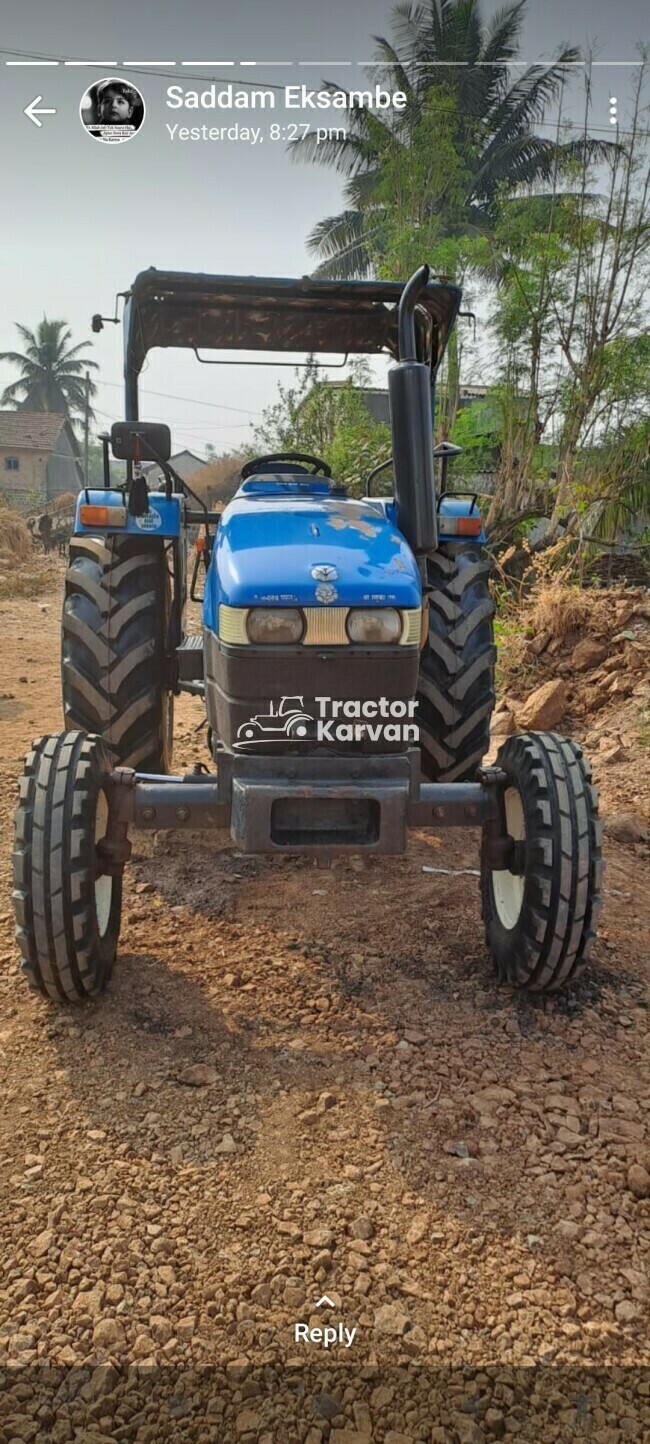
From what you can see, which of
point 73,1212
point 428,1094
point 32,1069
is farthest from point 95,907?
point 428,1094

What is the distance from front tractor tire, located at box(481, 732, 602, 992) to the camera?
274 centimetres

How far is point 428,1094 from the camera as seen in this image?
253cm

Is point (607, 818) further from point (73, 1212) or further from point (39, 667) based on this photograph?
point (39, 667)

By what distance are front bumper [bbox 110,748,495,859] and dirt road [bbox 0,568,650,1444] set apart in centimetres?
58

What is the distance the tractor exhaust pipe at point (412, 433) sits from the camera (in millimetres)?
2771

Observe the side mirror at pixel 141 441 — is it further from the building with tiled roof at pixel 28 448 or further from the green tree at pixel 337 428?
the building with tiled roof at pixel 28 448

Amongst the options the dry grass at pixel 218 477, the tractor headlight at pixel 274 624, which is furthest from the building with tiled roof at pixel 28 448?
the tractor headlight at pixel 274 624

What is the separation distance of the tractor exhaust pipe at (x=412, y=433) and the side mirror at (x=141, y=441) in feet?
2.89

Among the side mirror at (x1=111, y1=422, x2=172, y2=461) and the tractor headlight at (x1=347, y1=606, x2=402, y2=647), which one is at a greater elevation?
the side mirror at (x1=111, y1=422, x2=172, y2=461)

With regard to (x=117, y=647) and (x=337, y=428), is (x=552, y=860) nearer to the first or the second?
(x=117, y=647)

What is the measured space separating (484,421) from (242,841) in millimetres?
10672

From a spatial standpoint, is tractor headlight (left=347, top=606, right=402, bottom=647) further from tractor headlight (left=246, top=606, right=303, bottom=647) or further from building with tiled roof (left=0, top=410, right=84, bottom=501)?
building with tiled roof (left=0, top=410, right=84, bottom=501)

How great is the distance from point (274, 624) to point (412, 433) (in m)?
0.72

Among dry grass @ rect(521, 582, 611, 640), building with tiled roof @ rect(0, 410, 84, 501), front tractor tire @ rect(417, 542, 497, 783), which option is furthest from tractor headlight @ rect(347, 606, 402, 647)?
building with tiled roof @ rect(0, 410, 84, 501)
